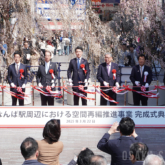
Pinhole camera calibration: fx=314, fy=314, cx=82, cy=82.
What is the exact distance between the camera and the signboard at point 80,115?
7.02 m

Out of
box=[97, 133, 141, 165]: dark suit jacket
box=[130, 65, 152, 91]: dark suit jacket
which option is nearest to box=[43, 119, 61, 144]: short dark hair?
box=[97, 133, 141, 165]: dark suit jacket

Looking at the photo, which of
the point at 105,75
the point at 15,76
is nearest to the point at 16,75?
the point at 15,76

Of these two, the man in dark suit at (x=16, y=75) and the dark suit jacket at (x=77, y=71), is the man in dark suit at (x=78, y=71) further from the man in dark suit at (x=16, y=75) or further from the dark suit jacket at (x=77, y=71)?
the man in dark suit at (x=16, y=75)

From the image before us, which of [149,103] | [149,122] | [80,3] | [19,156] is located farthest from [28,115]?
[80,3]

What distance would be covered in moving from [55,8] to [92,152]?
852 cm

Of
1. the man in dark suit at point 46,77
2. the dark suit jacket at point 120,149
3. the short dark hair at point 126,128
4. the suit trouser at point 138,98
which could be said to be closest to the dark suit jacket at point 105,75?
the suit trouser at point 138,98

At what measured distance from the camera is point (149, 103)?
32.7 ft

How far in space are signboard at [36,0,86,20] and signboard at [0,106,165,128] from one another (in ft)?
17.2

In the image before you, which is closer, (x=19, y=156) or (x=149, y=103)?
(x=19, y=156)

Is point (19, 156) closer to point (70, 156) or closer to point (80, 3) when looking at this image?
point (70, 156)

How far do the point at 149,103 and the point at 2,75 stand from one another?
17.3 feet

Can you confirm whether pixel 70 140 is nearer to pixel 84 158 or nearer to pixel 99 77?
pixel 99 77

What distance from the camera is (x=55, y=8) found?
11.2 m

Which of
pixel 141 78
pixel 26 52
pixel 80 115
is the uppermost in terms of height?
pixel 26 52
